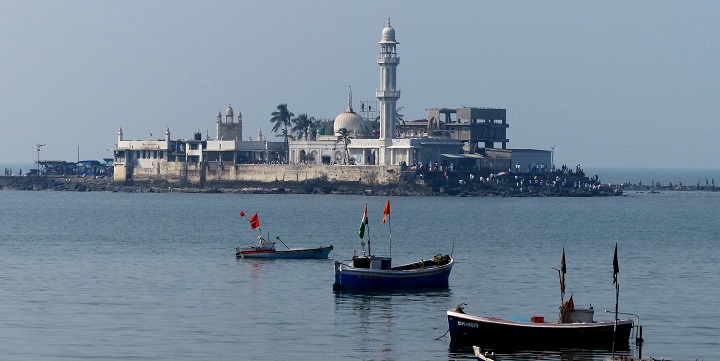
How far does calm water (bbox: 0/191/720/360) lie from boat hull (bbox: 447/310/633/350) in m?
0.47

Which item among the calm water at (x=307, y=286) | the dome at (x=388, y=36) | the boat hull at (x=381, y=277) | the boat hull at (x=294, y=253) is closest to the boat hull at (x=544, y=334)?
the calm water at (x=307, y=286)

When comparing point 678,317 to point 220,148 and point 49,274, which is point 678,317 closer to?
point 49,274

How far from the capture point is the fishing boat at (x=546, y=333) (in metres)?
40.9

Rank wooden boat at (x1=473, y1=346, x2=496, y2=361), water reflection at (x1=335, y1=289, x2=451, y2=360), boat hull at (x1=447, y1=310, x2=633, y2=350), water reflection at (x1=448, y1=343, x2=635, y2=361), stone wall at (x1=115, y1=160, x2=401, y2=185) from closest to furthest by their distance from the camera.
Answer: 1. wooden boat at (x1=473, y1=346, x2=496, y2=361)
2. water reflection at (x1=448, y1=343, x2=635, y2=361)
3. boat hull at (x1=447, y1=310, x2=633, y2=350)
4. water reflection at (x1=335, y1=289, x2=451, y2=360)
5. stone wall at (x1=115, y1=160, x2=401, y2=185)

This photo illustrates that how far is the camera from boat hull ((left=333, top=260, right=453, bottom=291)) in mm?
55094

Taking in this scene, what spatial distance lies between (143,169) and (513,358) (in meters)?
151

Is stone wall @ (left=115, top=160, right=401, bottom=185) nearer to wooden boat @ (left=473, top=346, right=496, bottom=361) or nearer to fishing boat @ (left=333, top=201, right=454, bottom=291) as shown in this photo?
fishing boat @ (left=333, top=201, right=454, bottom=291)

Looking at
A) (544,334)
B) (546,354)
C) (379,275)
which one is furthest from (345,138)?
(546,354)

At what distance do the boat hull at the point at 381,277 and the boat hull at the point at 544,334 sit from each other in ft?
45.0

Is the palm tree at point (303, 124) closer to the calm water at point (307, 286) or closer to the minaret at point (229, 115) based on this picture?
the minaret at point (229, 115)

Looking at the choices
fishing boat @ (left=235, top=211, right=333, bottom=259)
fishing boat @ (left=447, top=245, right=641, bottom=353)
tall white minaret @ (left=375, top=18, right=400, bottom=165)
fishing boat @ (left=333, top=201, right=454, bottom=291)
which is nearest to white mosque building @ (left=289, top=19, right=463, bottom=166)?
tall white minaret @ (left=375, top=18, right=400, bottom=165)

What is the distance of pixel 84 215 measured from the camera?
4852 inches

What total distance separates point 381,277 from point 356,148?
116m

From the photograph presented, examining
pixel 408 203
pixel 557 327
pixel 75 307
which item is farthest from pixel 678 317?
pixel 408 203
